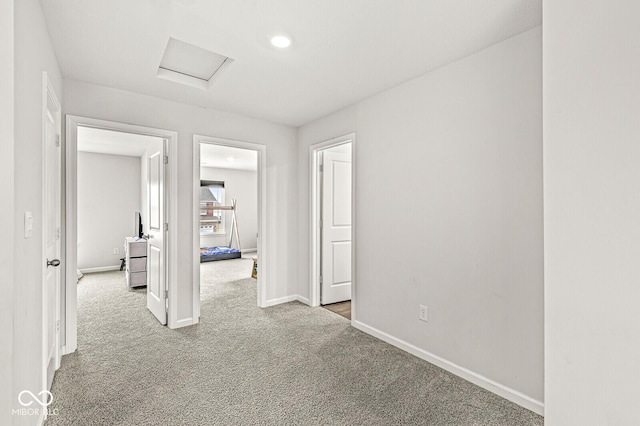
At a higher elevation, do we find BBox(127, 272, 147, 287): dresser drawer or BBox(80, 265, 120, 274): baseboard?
BBox(127, 272, 147, 287): dresser drawer

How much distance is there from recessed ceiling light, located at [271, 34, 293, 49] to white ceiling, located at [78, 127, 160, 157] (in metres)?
3.01

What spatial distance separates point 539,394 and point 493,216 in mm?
1105

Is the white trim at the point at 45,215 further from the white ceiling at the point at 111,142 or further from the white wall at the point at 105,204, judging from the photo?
the white wall at the point at 105,204

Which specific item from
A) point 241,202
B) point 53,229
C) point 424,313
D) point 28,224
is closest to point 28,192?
point 28,224

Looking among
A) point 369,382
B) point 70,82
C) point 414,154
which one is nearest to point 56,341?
point 70,82

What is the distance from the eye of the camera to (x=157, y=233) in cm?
332

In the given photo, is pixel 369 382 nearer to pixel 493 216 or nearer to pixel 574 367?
pixel 574 367

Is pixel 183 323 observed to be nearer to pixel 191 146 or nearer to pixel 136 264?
pixel 191 146

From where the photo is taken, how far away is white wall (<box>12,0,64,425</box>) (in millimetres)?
1316

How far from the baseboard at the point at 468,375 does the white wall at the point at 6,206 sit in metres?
2.45

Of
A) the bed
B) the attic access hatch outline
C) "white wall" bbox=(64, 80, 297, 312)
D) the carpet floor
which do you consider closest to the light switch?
the carpet floor

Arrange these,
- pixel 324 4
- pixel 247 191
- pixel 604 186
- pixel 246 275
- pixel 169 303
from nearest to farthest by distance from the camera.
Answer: pixel 604 186
pixel 324 4
pixel 169 303
pixel 246 275
pixel 247 191

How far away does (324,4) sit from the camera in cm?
169

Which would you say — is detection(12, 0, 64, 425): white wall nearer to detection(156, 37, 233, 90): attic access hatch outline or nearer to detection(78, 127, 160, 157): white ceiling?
detection(156, 37, 233, 90): attic access hatch outline
